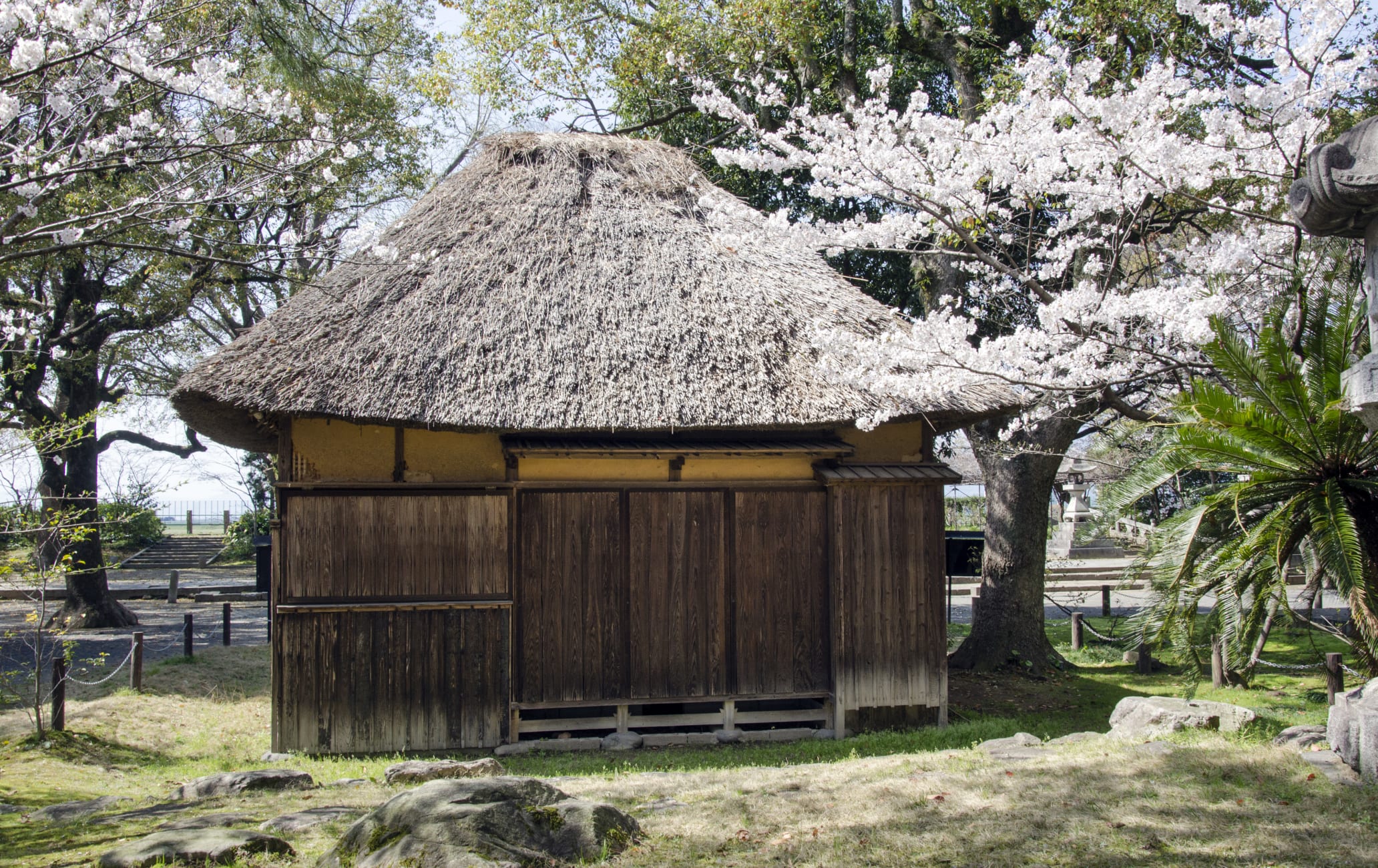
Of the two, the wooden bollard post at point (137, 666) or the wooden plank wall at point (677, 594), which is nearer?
the wooden plank wall at point (677, 594)

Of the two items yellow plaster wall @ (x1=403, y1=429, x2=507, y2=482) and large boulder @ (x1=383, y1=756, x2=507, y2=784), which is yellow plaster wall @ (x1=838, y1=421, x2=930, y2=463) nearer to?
yellow plaster wall @ (x1=403, y1=429, x2=507, y2=482)

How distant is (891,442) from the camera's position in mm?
9258

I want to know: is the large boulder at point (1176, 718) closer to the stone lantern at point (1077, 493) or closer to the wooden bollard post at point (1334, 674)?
the wooden bollard post at point (1334, 674)

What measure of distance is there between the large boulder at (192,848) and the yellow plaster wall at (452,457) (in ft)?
13.1

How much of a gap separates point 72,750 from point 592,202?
284 inches

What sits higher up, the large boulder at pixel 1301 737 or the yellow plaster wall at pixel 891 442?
the yellow plaster wall at pixel 891 442

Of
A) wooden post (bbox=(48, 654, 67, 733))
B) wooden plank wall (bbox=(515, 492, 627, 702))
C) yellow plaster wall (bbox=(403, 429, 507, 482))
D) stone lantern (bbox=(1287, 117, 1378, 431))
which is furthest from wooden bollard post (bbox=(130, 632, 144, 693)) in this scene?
stone lantern (bbox=(1287, 117, 1378, 431))

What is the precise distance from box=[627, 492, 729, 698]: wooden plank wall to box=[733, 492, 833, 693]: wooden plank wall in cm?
18

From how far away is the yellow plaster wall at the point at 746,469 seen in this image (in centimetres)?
874

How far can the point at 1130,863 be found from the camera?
4.26m

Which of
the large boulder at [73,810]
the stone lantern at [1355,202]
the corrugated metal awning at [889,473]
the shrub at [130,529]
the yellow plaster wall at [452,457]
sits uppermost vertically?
the stone lantern at [1355,202]

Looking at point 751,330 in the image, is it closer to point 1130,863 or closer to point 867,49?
point 1130,863

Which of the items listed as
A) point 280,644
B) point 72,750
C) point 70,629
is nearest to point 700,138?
point 280,644

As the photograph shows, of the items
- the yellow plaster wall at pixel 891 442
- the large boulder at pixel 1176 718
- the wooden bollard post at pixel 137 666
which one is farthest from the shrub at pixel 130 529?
the large boulder at pixel 1176 718
